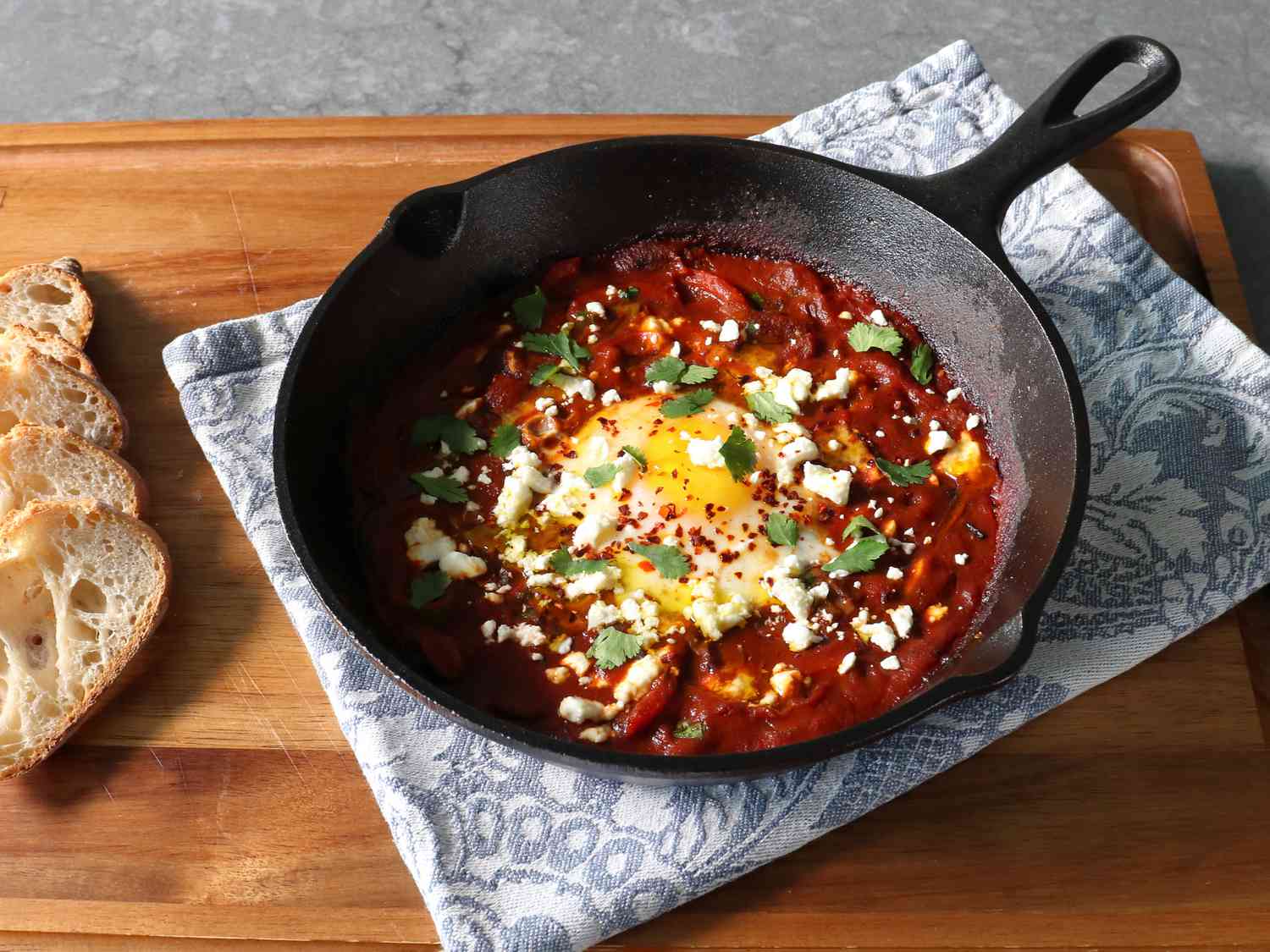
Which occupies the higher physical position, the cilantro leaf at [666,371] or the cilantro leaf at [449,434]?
→ the cilantro leaf at [666,371]

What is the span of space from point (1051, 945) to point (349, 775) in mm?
1541

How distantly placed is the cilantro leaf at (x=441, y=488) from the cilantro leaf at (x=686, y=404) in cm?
52

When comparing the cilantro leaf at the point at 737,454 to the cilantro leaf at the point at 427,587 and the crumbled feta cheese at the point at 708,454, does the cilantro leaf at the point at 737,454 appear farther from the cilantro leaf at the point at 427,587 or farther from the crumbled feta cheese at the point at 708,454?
the cilantro leaf at the point at 427,587

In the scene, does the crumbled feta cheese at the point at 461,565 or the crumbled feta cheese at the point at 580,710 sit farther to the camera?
the crumbled feta cheese at the point at 461,565

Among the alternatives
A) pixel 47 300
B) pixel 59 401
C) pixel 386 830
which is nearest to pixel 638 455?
pixel 386 830

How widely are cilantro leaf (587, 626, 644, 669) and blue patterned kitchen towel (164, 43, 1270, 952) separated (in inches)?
10.6

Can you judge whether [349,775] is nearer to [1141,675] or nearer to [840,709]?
[840,709]

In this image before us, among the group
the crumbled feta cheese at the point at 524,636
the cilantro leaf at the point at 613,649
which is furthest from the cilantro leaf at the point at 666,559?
the crumbled feta cheese at the point at 524,636

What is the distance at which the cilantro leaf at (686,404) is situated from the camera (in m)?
2.87

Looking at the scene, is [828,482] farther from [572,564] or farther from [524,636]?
[524,636]

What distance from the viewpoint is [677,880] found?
2.47 metres

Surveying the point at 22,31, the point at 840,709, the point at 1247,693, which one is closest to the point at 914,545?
the point at 840,709

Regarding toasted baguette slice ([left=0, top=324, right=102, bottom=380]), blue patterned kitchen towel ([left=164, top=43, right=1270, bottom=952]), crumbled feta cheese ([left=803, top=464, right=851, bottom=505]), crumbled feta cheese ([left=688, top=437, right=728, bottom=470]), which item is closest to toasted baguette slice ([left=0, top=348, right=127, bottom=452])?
toasted baguette slice ([left=0, top=324, right=102, bottom=380])

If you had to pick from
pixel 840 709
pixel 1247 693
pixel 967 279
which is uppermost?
pixel 967 279
